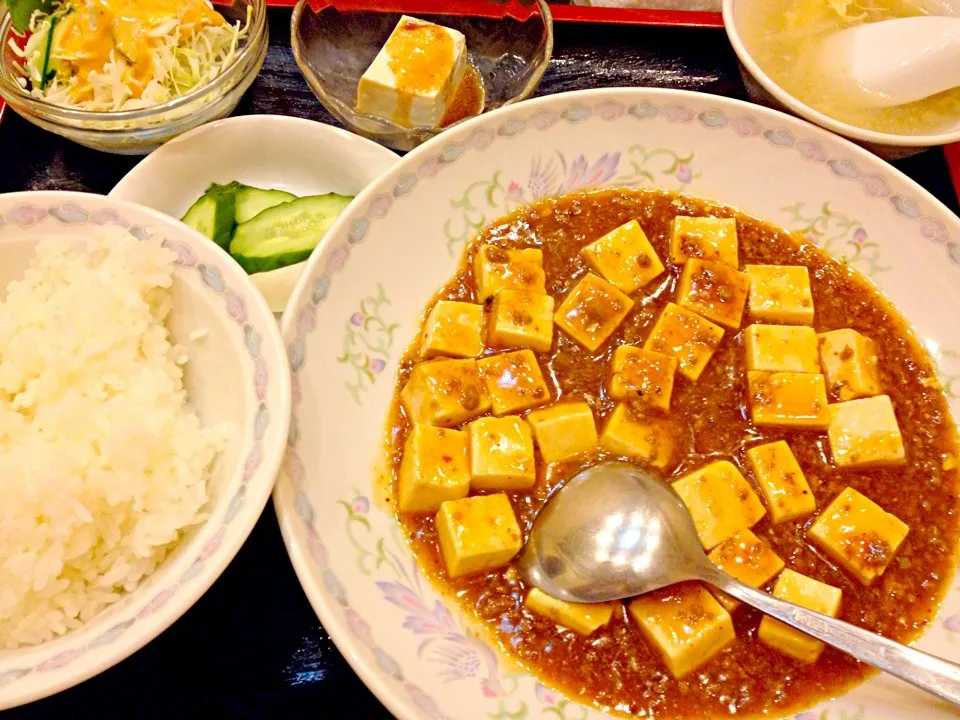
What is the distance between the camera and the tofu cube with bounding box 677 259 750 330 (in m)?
2.32

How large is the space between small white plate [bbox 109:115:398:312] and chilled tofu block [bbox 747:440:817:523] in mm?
1746

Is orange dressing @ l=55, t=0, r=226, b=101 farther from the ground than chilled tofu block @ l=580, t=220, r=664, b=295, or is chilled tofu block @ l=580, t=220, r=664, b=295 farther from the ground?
orange dressing @ l=55, t=0, r=226, b=101

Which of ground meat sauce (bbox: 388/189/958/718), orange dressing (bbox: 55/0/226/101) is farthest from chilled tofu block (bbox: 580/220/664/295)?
orange dressing (bbox: 55/0/226/101)

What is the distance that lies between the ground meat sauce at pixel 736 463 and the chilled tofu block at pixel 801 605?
0.04 metres

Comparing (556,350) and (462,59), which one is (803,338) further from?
(462,59)

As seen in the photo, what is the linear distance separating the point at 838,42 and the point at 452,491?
2689mm

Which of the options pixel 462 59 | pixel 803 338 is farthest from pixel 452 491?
pixel 462 59

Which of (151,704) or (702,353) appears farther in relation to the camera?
(702,353)

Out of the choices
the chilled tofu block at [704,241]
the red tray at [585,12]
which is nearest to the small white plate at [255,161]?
the red tray at [585,12]

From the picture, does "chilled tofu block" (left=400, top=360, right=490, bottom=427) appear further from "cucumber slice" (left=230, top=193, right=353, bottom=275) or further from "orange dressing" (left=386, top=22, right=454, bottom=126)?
"orange dressing" (left=386, top=22, right=454, bottom=126)

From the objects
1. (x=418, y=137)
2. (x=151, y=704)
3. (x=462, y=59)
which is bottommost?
(x=151, y=704)

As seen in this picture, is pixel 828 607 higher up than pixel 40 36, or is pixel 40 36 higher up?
pixel 40 36

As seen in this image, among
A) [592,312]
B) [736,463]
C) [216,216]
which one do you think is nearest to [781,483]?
[736,463]

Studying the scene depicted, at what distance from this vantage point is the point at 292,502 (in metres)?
1.86
